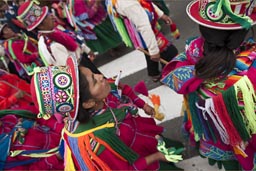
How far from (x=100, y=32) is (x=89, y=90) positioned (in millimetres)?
2351

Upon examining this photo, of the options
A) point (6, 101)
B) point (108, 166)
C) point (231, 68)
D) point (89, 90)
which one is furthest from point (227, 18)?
point (6, 101)

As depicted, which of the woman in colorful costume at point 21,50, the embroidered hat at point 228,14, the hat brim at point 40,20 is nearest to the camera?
the embroidered hat at point 228,14

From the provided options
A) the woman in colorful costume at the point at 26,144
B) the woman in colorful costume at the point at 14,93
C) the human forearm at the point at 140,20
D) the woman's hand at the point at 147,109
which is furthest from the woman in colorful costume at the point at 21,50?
the woman's hand at the point at 147,109

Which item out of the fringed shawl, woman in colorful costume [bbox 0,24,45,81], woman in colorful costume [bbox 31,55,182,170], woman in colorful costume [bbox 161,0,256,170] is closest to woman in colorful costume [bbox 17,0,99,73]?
woman in colorful costume [bbox 0,24,45,81]

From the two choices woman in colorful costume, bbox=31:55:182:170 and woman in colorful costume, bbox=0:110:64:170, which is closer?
woman in colorful costume, bbox=31:55:182:170

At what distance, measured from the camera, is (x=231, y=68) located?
5.66ft

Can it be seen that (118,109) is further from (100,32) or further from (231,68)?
(100,32)

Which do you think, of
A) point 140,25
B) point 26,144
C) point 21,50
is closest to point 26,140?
point 26,144

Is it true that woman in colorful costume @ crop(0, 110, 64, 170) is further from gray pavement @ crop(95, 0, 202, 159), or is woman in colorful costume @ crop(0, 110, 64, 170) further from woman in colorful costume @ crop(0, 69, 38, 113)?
gray pavement @ crop(95, 0, 202, 159)

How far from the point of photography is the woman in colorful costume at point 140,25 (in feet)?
9.41

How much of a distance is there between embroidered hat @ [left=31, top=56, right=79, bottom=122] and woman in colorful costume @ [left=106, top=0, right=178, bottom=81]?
1.16m

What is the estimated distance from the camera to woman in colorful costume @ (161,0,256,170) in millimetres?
1673

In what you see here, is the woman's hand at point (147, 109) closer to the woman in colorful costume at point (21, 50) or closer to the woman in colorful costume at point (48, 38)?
the woman in colorful costume at point (48, 38)

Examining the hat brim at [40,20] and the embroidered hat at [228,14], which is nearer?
the embroidered hat at [228,14]
